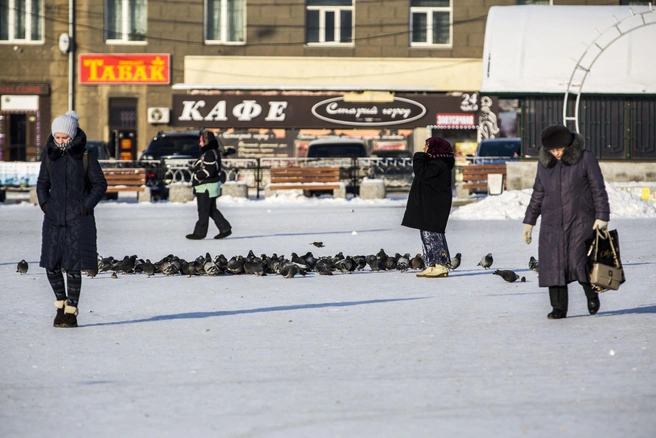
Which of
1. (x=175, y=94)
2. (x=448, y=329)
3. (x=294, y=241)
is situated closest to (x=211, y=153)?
(x=294, y=241)

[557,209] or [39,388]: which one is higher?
[557,209]

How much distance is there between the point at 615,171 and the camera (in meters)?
27.7

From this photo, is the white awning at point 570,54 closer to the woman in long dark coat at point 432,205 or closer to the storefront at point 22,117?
the woman in long dark coat at point 432,205

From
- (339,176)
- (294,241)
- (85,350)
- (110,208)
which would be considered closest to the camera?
(85,350)

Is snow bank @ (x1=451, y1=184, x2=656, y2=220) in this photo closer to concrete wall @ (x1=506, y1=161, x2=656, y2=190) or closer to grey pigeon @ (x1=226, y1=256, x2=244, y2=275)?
concrete wall @ (x1=506, y1=161, x2=656, y2=190)

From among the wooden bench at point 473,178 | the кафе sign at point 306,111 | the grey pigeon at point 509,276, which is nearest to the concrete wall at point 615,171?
the wooden bench at point 473,178

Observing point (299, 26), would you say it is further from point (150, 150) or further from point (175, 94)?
point (150, 150)

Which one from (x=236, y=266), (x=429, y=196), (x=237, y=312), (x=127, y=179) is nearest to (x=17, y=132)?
(x=127, y=179)

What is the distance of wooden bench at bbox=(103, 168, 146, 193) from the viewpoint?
2998cm

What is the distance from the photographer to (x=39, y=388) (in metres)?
6.57

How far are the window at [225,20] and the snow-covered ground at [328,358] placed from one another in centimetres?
2787

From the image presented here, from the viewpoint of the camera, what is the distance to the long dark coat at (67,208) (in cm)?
870

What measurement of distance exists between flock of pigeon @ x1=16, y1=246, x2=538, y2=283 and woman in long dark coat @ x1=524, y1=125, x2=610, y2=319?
321 centimetres

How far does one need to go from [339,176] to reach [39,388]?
24.8 m
